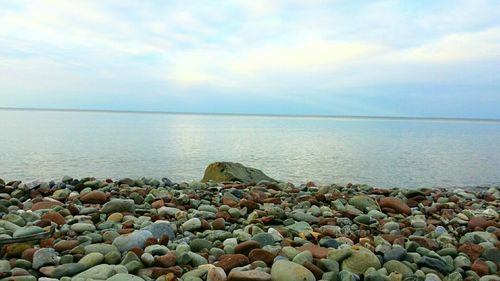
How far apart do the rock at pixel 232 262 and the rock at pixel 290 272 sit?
330mm

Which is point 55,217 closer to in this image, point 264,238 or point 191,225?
point 191,225

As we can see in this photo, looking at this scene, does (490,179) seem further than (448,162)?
No

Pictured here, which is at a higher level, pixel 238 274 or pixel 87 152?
pixel 238 274

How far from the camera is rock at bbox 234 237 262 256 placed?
473 centimetres

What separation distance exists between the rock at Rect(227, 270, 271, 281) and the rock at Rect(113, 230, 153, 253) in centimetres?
131

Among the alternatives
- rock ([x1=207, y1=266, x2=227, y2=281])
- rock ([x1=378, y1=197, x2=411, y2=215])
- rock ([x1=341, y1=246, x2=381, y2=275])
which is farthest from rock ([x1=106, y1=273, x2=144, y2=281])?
rock ([x1=378, y1=197, x2=411, y2=215])

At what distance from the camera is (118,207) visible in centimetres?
665

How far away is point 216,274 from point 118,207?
10.1 ft

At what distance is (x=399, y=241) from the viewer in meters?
5.45

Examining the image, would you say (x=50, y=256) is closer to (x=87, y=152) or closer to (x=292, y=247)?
(x=292, y=247)

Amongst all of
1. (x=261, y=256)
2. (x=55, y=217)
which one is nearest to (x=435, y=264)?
(x=261, y=256)

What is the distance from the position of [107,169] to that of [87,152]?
8136 mm

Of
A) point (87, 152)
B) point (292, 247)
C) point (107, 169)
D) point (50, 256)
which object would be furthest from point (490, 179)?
point (87, 152)

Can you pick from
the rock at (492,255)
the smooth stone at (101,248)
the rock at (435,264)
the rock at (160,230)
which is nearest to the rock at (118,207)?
the rock at (160,230)
